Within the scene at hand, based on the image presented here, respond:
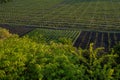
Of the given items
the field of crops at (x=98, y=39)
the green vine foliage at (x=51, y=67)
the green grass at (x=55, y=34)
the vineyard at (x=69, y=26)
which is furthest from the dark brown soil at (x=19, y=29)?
the green vine foliage at (x=51, y=67)

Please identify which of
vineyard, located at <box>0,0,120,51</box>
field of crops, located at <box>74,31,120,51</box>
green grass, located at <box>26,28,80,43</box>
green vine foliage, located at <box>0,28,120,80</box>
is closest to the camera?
green vine foliage, located at <box>0,28,120,80</box>

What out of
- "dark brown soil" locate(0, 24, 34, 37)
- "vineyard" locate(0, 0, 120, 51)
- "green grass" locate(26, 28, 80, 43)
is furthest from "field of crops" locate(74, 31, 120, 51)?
"dark brown soil" locate(0, 24, 34, 37)

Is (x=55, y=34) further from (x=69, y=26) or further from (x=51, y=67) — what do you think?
(x=51, y=67)

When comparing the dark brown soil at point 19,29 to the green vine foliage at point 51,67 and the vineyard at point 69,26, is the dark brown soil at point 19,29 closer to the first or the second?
the vineyard at point 69,26

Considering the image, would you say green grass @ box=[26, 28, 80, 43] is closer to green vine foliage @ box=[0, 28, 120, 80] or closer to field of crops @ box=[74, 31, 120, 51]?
field of crops @ box=[74, 31, 120, 51]

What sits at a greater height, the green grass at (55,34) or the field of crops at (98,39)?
the field of crops at (98,39)

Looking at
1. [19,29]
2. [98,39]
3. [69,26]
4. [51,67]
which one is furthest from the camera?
[69,26]

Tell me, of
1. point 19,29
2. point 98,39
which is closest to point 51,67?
point 98,39

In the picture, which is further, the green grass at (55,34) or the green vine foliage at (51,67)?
the green grass at (55,34)

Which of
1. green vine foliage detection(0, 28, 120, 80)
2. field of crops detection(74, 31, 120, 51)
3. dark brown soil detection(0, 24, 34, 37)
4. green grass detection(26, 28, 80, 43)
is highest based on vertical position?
green vine foliage detection(0, 28, 120, 80)

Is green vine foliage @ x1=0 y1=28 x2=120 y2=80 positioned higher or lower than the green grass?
higher

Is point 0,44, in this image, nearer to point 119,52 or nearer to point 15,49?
point 15,49

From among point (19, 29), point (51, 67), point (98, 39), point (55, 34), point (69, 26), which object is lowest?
point (19, 29)

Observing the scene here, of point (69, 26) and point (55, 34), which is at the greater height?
point (55, 34)
